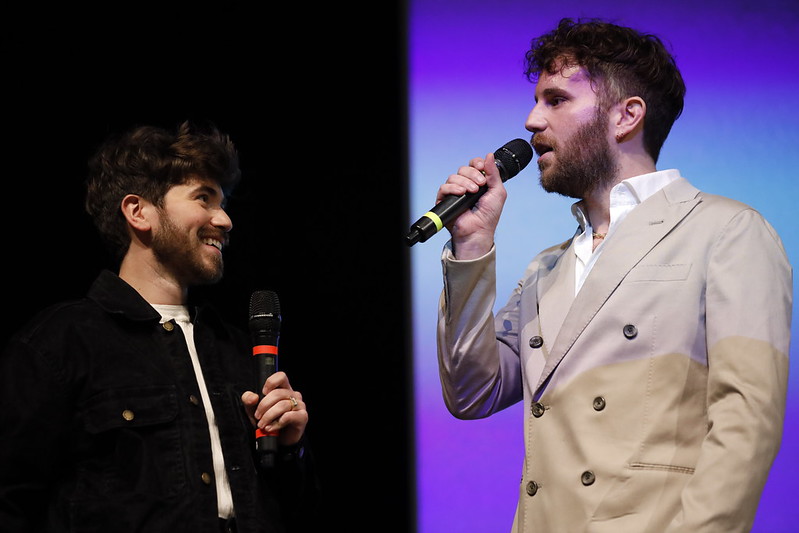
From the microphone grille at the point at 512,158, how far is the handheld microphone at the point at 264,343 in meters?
0.59

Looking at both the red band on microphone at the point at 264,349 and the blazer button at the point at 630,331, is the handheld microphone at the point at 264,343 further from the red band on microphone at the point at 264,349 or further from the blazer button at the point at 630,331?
the blazer button at the point at 630,331

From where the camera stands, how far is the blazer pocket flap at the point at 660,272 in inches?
62.9

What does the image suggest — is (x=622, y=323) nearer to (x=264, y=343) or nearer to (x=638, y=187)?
(x=638, y=187)

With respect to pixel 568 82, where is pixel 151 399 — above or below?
below

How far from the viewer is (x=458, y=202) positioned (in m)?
1.78

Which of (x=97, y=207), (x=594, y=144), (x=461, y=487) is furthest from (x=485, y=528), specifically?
(x=97, y=207)

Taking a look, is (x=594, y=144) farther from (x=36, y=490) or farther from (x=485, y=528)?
(x=36, y=490)

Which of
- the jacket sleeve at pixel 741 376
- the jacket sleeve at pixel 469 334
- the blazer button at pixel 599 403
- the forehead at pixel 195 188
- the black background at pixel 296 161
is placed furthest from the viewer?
the black background at pixel 296 161

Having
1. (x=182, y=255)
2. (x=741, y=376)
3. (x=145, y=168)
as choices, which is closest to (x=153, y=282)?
(x=182, y=255)

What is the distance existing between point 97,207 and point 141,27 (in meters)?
0.76

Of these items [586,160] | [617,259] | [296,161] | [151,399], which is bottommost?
[151,399]

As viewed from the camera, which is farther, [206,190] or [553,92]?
[206,190]

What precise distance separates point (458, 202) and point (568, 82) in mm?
398

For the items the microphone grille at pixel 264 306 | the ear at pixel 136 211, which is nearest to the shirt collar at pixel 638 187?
the microphone grille at pixel 264 306
